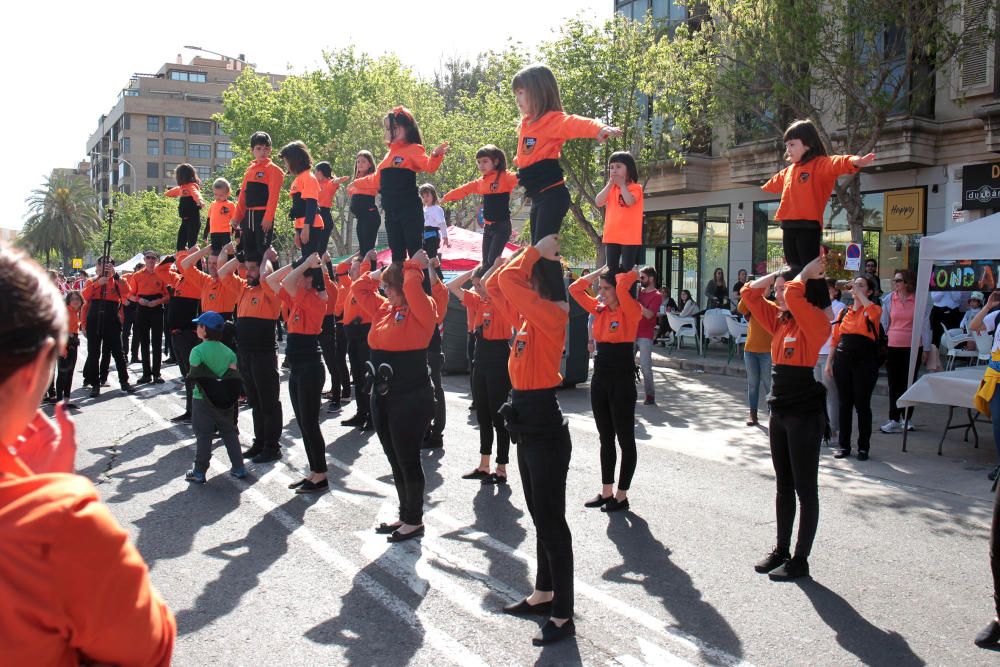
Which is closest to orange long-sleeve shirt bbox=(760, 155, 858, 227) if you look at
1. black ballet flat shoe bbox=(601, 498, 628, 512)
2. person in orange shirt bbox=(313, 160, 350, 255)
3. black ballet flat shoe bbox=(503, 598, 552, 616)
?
black ballet flat shoe bbox=(601, 498, 628, 512)

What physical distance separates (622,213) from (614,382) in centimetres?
168

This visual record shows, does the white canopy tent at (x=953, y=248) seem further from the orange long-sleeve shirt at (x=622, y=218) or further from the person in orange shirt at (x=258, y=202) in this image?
the person in orange shirt at (x=258, y=202)

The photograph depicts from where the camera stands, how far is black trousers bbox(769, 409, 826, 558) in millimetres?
5371

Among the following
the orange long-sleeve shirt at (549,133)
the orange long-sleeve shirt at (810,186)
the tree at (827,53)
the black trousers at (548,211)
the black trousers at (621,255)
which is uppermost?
the tree at (827,53)

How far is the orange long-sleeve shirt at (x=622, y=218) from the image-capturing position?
299 inches

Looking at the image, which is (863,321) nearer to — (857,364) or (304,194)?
(857,364)

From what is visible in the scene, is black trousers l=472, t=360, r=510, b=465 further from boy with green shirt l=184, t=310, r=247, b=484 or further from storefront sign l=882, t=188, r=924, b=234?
storefront sign l=882, t=188, r=924, b=234

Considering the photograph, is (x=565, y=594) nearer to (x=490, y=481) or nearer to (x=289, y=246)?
(x=490, y=481)

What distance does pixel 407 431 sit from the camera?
603 cm

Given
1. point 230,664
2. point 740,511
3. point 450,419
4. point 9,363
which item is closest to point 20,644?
point 9,363

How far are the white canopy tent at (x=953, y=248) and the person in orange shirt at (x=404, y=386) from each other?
695cm

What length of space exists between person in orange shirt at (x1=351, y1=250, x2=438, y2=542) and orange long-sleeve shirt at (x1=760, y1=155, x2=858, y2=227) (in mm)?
2677

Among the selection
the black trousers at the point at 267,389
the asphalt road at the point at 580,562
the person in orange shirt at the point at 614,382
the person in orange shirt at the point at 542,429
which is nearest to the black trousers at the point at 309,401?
the asphalt road at the point at 580,562

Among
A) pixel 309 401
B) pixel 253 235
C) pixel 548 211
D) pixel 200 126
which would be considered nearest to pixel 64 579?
pixel 548 211
